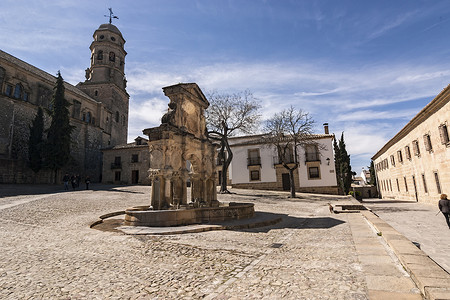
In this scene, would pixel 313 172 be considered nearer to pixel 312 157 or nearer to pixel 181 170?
pixel 312 157

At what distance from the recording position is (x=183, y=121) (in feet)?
30.2

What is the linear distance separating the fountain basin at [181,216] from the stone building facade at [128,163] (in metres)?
22.0

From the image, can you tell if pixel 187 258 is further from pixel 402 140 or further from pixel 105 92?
pixel 105 92

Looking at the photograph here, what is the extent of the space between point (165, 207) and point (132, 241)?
2701 mm

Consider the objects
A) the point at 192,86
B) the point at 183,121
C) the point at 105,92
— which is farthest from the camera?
the point at 105,92

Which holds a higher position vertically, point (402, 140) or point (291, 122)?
point (291, 122)

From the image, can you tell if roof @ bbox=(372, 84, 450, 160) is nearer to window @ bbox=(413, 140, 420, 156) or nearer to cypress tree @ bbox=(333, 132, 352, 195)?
window @ bbox=(413, 140, 420, 156)

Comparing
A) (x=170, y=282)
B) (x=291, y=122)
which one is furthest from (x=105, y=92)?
(x=170, y=282)

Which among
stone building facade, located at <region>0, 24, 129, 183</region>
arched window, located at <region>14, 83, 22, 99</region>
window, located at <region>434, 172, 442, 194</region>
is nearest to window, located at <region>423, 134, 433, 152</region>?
window, located at <region>434, 172, 442, 194</region>

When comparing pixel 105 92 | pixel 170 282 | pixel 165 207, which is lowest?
pixel 170 282

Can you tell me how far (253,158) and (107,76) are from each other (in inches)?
1014

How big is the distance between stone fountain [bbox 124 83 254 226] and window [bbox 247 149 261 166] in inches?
728

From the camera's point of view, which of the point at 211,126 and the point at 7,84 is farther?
the point at 7,84

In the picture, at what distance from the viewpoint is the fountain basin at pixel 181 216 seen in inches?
273
